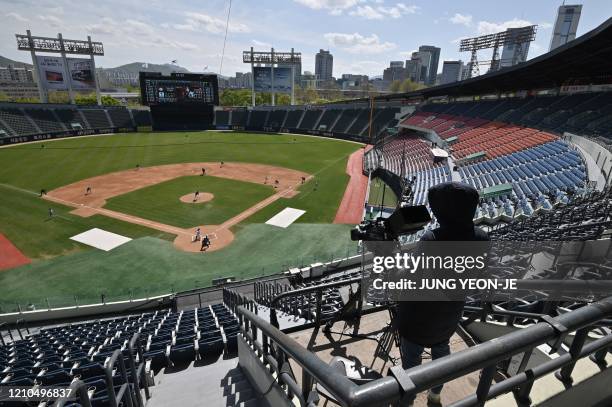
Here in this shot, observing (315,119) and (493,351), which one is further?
(315,119)

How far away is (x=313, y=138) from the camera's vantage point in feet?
215

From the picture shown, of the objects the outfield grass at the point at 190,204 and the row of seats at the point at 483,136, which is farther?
the row of seats at the point at 483,136

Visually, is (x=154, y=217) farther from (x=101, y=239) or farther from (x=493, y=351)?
(x=493, y=351)

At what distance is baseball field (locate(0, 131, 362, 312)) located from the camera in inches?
677

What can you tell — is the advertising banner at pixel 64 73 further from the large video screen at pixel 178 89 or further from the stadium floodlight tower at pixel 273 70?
the stadium floodlight tower at pixel 273 70

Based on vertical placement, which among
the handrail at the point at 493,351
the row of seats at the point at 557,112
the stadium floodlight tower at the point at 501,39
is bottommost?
the handrail at the point at 493,351

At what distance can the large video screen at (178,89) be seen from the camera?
62000 millimetres

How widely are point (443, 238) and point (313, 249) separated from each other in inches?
711

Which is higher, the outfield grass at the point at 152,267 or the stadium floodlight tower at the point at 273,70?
the stadium floodlight tower at the point at 273,70

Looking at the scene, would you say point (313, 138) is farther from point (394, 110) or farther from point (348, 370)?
point (348, 370)

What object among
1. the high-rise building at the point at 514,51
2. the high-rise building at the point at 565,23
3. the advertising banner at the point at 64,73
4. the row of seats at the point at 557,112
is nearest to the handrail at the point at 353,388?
the row of seats at the point at 557,112

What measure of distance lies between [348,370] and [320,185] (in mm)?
30607

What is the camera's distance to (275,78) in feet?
253

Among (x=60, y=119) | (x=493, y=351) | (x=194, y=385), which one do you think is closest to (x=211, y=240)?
(x=194, y=385)
